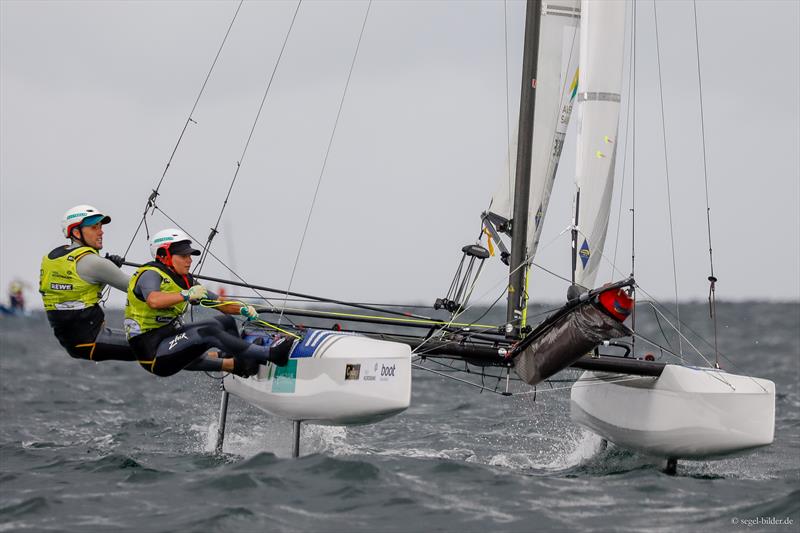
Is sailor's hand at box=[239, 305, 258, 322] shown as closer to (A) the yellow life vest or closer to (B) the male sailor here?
(A) the yellow life vest

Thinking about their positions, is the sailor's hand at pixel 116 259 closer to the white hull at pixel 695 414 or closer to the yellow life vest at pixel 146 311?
the yellow life vest at pixel 146 311

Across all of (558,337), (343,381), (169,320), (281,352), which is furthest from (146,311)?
(558,337)

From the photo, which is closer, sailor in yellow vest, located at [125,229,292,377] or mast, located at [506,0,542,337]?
sailor in yellow vest, located at [125,229,292,377]

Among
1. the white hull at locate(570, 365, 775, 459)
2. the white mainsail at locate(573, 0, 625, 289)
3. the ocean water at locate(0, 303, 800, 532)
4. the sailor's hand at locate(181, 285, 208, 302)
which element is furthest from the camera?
the white mainsail at locate(573, 0, 625, 289)

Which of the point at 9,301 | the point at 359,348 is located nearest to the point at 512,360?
the point at 359,348

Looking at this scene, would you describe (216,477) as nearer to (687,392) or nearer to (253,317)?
(253,317)

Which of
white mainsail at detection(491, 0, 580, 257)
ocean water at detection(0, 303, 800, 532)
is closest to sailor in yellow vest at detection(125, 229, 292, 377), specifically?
ocean water at detection(0, 303, 800, 532)

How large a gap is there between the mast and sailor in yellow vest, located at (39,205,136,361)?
252cm

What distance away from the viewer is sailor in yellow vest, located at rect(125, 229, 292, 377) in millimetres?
6594

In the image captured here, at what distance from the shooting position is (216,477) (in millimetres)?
6055

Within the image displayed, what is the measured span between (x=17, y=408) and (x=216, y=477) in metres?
5.38

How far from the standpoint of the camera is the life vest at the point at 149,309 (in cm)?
663

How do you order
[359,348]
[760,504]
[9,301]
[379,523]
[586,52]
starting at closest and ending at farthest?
1. [379,523]
2. [760,504]
3. [359,348]
4. [586,52]
5. [9,301]

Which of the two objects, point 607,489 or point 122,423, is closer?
point 607,489
